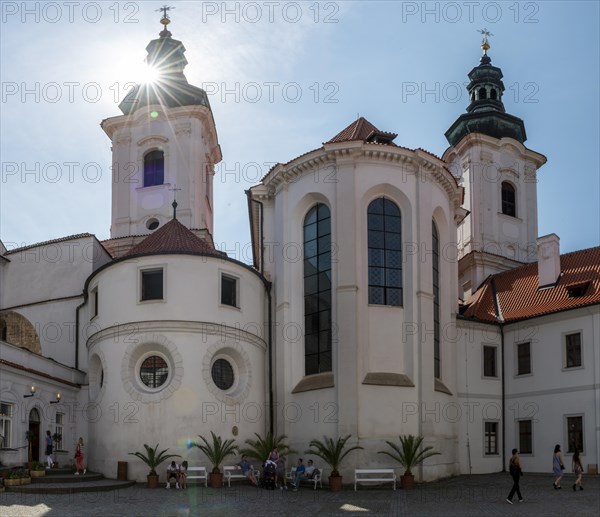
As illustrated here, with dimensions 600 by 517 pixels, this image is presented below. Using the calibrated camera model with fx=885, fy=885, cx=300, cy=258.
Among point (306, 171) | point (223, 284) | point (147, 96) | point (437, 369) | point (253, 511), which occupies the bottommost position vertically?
point (253, 511)

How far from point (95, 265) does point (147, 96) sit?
14305 mm

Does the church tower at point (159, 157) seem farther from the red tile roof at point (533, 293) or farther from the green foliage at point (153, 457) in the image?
the green foliage at point (153, 457)

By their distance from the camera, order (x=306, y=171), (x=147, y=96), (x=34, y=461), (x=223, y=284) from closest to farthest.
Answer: (x=34, y=461) < (x=223, y=284) < (x=306, y=171) < (x=147, y=96)

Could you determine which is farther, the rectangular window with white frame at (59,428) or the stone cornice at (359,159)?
the stone cornice at (359,159)

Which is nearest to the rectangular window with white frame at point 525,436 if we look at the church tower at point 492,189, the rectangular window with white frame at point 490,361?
the rectangular window with white frame at point 490,361

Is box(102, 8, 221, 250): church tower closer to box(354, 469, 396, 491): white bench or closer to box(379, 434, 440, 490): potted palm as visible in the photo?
box(379, 434, 440, 490): potted palm

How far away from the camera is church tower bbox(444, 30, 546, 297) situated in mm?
50562

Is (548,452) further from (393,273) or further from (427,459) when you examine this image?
(393,273)

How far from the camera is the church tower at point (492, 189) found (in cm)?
5056

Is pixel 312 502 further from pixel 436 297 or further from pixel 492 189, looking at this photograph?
pixel 492 189

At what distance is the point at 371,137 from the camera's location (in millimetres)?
35969

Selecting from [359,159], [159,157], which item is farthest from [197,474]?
[159,157]

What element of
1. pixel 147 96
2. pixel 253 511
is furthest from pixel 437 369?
pixel 147 96

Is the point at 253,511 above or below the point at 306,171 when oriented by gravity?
below
